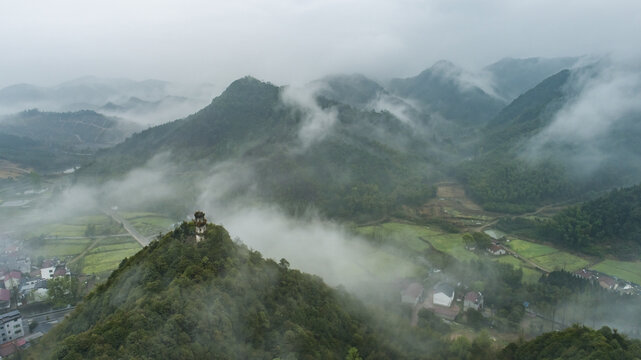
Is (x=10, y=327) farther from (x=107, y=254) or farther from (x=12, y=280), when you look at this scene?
(x=107, y=254)

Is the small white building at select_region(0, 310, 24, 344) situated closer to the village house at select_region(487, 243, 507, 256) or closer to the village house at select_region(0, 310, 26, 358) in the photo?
the village house at select_region(0, 310, 26, 358)

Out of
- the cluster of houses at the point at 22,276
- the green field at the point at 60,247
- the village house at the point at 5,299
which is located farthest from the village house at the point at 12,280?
the green field at the point at 60,247

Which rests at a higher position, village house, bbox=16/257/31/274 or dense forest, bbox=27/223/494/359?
dense forest, bbox=27/223/494/359

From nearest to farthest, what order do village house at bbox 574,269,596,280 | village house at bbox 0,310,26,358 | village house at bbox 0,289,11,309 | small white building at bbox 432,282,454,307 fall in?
village house at bbox 0,310,26,358 < small white building at bbox 432,282,454,307 < village house at bbox 0,289,11,309 < village house at bbox 574,269,596,280

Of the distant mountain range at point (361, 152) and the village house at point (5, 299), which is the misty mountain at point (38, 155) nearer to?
the distant mountain range at point (361, 152)

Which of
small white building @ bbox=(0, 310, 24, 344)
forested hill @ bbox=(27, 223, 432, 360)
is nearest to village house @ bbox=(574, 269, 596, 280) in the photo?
forested hill @ bbox=(27, 223, 432, 360)

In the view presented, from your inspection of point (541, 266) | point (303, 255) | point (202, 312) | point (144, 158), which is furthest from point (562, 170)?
point (144, 158)
